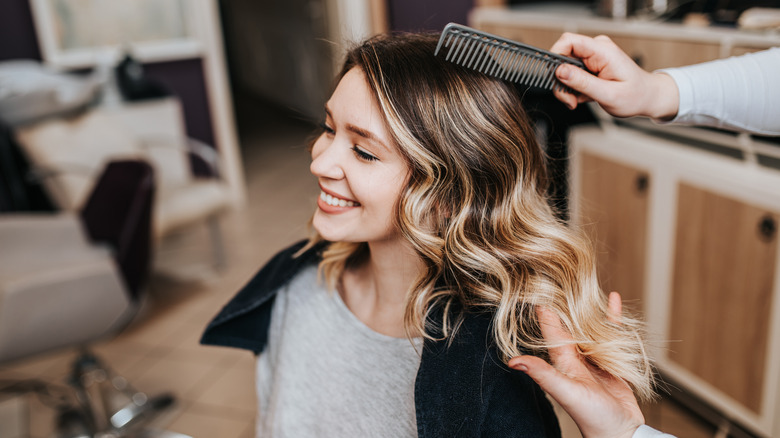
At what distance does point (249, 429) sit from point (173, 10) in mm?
2857

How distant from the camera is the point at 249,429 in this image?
2299 millimetres

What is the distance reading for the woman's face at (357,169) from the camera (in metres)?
0.97

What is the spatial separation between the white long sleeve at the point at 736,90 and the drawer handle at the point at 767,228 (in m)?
0.82

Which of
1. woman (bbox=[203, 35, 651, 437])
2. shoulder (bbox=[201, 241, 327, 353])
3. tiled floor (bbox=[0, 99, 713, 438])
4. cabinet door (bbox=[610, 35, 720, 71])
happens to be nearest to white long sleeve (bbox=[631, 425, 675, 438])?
woman (bbox=[203, 35, 651, 437])

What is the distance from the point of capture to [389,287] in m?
1.15

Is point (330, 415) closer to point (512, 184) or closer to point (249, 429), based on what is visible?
point (512, 184)

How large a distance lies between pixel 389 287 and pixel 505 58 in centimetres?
46

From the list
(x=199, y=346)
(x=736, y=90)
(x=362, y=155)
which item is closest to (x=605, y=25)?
(x=736, y=90)

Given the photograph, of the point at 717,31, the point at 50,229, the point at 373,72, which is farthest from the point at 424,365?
the point at 50,229

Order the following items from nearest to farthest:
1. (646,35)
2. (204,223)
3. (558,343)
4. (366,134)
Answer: (558,343) → (366,134) → (646,35) → (204,223)

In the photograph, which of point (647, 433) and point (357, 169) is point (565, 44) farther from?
point (647, 433)

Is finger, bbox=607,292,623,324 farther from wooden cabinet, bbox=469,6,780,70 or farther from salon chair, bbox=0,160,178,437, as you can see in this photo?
salon chair, bbox=0,160,178,437

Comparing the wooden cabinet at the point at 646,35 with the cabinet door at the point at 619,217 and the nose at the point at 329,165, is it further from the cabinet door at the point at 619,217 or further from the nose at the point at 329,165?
the nose at the point at 329,165

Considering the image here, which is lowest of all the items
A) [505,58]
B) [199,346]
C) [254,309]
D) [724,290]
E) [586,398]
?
[199,346]
